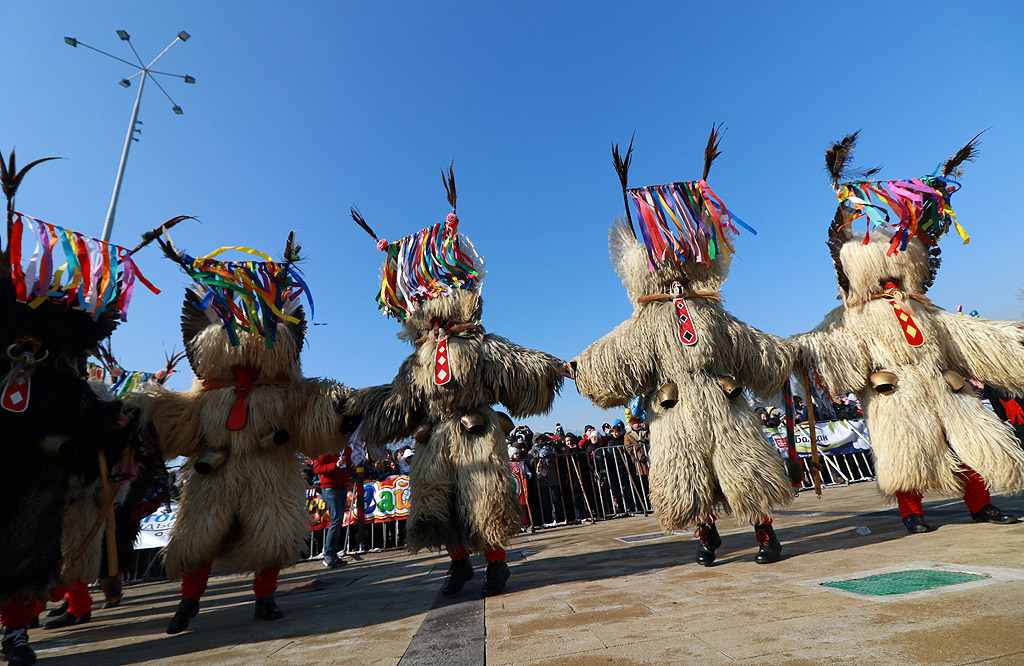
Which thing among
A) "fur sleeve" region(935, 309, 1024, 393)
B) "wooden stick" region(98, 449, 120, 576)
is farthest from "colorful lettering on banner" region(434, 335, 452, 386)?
"fur sleeve" region(935, 309, 1024, 393)

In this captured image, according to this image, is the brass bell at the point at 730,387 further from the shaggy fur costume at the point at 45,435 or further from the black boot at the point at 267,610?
the shaggy fur costume at the point at 45,435

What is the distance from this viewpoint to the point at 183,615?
10.8ft

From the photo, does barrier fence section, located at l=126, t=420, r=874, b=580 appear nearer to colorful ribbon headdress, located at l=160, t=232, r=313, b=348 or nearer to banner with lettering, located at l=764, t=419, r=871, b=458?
banner with lettering, located at l=764, t=419, r=871, b=458

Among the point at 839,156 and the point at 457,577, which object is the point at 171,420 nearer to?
the point at 457,577

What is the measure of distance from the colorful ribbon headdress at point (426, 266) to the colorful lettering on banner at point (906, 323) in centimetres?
325

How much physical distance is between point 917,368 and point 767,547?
1.90m

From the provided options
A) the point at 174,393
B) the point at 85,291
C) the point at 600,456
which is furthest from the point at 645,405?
the point at 600,456

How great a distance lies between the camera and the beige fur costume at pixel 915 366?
363cm

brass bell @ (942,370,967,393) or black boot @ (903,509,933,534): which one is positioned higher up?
brass bell @ (942,370,967,393)

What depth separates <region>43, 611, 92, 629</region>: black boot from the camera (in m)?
4.03

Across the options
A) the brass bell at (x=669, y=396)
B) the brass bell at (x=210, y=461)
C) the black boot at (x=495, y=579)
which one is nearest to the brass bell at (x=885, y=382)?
the brass bell at (x=669, y=396)

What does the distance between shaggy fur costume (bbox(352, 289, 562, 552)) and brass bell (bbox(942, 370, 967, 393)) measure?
285 cm

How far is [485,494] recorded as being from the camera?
3369 mm

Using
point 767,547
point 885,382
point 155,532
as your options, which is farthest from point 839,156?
point 155,532
